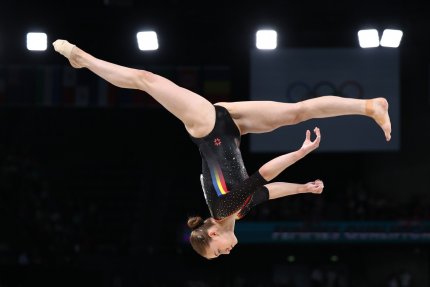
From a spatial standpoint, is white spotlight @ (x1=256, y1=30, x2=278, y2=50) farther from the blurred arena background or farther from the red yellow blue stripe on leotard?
the red yellow blue stripe on leotard

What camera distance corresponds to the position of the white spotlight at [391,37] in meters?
10.7

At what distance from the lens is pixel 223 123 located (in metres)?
6.12

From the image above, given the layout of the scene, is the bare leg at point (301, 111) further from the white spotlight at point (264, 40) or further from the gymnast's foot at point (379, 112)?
the white spotlight at point (264, 40)

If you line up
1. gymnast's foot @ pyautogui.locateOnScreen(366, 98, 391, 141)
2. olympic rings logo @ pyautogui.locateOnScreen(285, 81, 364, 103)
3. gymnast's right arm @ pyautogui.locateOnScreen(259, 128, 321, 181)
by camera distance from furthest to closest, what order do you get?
olympic rings logo @ pyautogui.locateOnScreen(285, 81, 364, 103) < gymnast's foot @ pyautogui.locateOnScreen(366, 98, 391, 141) < gymnast's right arm @ pyautogui.locateOnScreen(259, 128, 321, 181)

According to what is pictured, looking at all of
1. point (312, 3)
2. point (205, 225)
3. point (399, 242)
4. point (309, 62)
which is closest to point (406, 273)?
point (399, 242)

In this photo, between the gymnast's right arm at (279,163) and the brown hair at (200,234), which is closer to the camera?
the gymnast's right arm at (279,163)

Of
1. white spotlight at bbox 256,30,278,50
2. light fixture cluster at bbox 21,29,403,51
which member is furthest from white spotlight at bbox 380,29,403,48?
white spotlight at bbox 256,30,278,50

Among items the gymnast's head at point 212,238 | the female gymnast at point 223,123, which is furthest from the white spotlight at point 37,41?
the gymnast's head at point 212,238

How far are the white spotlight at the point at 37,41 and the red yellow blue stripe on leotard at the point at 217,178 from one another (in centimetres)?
540

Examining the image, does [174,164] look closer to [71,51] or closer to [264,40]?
[264,40]

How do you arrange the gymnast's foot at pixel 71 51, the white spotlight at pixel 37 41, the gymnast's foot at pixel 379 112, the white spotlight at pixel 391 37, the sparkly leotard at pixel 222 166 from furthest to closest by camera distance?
the white spotlight at pixel 37 41, the white spotlight at pixel 391 37, the gymnast's foot at pixel 71 51, the sparkly leotard at pixel 222 166, the gymnast's foot at pixel 379 112

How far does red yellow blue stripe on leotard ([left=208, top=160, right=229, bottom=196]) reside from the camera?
19.7 feet

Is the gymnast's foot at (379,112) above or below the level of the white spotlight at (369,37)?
below

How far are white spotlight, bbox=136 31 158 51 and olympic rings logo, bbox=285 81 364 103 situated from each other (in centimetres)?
369
